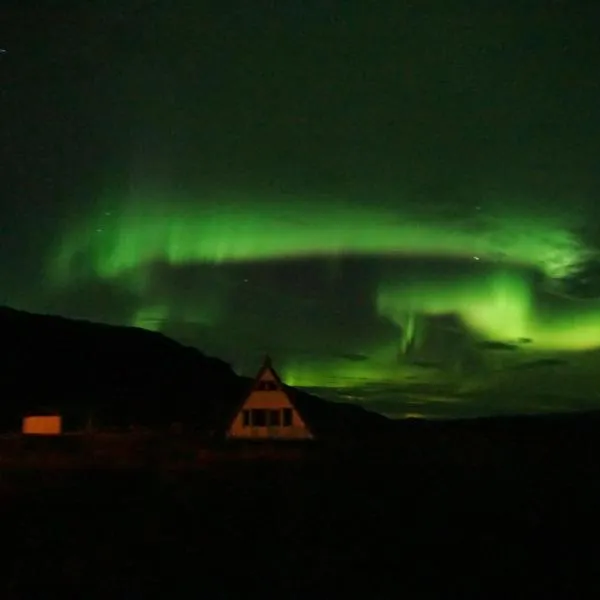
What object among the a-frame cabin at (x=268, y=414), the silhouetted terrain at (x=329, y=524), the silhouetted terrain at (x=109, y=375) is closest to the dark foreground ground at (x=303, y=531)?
the silhouetted terrain at (x=329, y=524)

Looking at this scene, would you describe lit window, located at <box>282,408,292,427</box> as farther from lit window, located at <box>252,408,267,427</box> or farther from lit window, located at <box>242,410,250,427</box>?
lit window, located at <box>242,410,250,427</box>

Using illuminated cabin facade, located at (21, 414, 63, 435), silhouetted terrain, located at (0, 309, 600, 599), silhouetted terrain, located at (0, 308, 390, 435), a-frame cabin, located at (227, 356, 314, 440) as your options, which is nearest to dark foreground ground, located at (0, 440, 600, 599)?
silhouetted terrain, located at (0, 309, 600, 599)

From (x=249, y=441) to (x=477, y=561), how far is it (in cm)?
783

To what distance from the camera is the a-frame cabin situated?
16.8m

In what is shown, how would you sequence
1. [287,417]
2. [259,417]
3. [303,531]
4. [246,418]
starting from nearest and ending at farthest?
[303,531]
[246,418]
[259,417]
[287,417]

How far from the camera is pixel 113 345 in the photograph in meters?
101

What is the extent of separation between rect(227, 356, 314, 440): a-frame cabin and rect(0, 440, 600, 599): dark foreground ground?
0.52 m

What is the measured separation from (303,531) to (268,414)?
3.85 metres

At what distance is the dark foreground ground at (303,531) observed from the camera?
38.3ft

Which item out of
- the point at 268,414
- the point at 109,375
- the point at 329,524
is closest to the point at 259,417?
the point at 268,414

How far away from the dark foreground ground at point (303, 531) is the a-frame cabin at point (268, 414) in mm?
521

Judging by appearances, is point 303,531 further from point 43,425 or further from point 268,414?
point 43,425

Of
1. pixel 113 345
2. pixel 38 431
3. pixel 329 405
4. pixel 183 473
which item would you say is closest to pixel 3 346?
pixel 113 345

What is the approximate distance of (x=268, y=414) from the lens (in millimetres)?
17422
